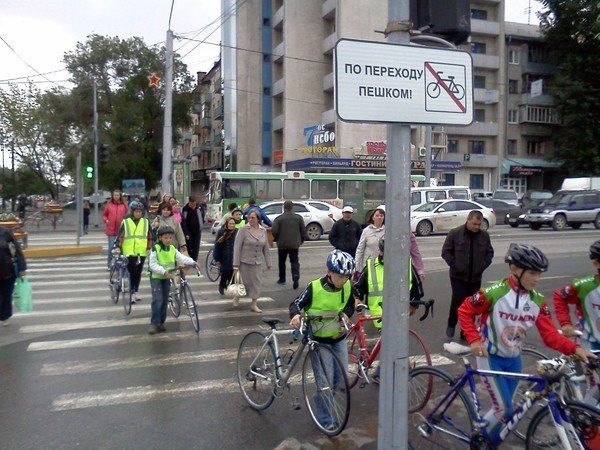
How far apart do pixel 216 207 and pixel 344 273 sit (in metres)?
22.0

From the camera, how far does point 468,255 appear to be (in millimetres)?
7848

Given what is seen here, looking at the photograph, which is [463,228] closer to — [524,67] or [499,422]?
[499,422]

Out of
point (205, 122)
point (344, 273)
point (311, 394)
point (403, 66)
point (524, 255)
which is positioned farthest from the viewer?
point (205, 122)

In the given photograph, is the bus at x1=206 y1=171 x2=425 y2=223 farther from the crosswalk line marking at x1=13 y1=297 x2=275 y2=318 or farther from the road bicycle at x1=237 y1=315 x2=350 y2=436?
the road bicycle at x1=237 y1=315 x2=350 y2=436

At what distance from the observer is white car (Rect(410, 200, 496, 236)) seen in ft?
82.9

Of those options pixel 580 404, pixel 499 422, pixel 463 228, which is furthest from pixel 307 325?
pixel 463 228

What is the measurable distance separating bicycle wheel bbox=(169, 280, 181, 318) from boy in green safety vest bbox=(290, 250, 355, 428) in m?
4.84

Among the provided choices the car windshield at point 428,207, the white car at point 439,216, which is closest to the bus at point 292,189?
the car windshield at point 428,207

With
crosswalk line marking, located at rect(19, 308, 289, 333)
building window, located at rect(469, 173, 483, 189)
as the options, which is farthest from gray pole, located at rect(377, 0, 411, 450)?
building window, located at rect(469, 173, 483, 189)

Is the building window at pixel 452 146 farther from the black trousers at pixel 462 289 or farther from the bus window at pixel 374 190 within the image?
the black trousers at pixel 462 289

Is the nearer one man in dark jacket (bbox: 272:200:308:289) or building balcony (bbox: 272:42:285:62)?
man in dark jacket (bbox: 272:200:308:289)

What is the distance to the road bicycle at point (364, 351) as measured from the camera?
5.79 m

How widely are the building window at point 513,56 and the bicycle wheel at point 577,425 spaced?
51.0 meters

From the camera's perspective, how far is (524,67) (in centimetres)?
5084
